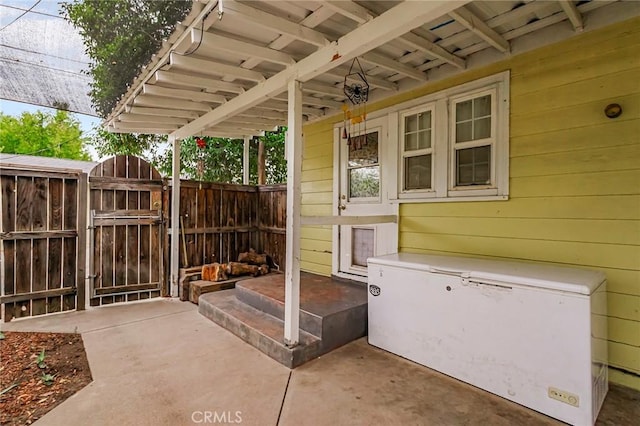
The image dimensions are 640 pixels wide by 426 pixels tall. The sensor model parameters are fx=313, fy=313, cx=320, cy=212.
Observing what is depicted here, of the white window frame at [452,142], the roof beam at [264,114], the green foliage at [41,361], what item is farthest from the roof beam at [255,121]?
the green foliage at [41,361]

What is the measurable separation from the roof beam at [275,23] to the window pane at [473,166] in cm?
162

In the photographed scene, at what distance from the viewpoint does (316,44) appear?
7.34 feet

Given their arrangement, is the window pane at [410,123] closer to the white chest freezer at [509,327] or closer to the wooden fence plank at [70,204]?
the white chest freezer at [509,327]

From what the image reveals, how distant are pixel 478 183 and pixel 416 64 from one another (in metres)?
1.25

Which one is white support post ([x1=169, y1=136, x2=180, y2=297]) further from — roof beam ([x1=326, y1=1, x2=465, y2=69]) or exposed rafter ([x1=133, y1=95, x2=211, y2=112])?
roof beam ([x1=326, y1=1, x2=465, y2=69])

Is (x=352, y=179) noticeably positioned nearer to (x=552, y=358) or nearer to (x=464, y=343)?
(x=464, y=343)

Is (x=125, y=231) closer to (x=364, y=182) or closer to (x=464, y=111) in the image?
(x=364, y=182)

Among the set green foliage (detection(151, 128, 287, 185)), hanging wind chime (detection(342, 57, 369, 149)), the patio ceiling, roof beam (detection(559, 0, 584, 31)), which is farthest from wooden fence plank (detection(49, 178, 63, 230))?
green foliage (detection(151, 128, 287, 185))

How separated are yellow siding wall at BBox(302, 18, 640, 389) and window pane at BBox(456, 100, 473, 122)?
0.21m

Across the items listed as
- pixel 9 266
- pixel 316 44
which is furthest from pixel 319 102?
pixel 9 266

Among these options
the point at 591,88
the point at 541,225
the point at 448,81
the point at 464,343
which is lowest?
the point at 464,343

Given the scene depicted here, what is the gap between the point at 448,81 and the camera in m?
3.01

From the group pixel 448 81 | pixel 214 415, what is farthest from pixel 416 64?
pixel 214 415

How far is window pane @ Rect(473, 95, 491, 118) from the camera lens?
2766mm
